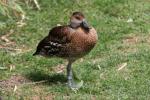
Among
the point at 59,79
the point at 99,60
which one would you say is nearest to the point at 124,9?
the point at 99,60

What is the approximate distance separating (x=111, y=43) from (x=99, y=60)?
82 centimetres

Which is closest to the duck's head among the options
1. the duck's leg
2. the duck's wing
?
the duck's wing

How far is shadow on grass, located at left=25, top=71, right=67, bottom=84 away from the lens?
8.87 metres

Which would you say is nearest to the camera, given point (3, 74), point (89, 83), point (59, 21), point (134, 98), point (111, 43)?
point (134, 98)

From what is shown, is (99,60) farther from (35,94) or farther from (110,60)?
(35,94)

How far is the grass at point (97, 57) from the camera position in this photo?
27.6 feet

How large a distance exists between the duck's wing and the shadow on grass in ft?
1.36

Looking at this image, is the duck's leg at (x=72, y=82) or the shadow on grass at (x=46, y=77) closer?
the duck's leg at (x=72, y=82)

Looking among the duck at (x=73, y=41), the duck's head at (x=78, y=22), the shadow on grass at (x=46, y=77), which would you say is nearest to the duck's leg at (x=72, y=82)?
the duck at (x=73, y=41)

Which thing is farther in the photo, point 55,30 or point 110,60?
point 110,60

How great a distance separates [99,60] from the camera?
31.8ft

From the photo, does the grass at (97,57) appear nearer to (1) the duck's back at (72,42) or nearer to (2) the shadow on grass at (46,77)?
(2) the shadow on grass at (46,77)

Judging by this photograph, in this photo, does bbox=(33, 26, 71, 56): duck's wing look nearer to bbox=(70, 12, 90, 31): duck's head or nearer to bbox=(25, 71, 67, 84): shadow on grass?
bbox=(70, 12, 90, 31): duck's head

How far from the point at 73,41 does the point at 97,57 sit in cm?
164
